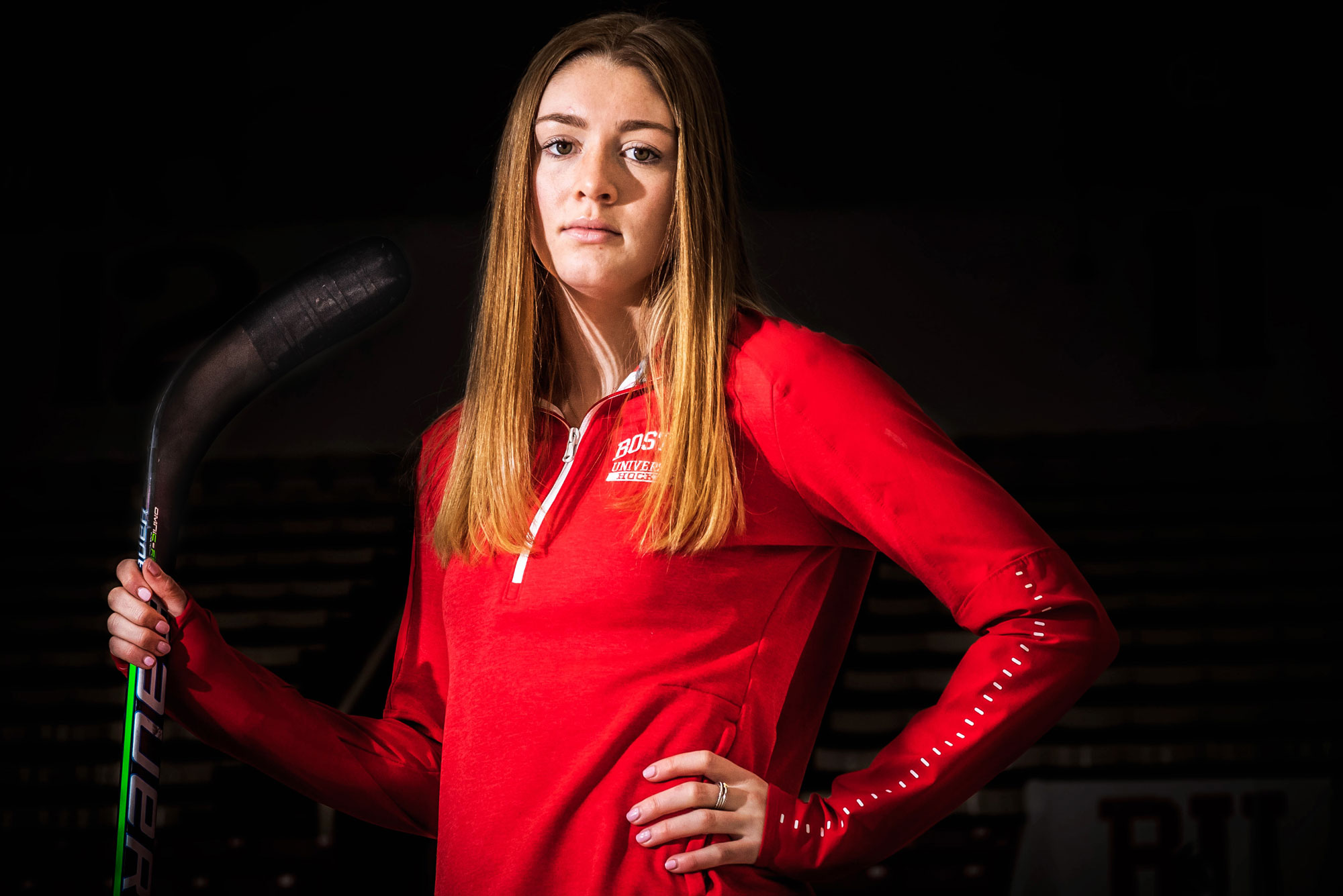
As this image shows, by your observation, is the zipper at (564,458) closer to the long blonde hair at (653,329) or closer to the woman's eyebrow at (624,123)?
the long blonde hair at (653,329)

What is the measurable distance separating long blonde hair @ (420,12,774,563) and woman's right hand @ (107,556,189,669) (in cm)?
27

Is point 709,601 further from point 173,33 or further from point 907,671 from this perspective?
point 173,33

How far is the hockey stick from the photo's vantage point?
1.18m

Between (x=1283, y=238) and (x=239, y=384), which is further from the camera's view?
(x=1283, y=238)

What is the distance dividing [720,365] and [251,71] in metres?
4.93

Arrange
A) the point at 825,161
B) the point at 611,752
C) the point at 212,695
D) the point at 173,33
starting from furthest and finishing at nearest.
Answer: the point at 825,161 → the point at 173,33 → the point at 212,695 → the point at 611,752

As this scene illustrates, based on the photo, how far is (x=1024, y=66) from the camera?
5.38 m

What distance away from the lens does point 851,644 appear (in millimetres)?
5512

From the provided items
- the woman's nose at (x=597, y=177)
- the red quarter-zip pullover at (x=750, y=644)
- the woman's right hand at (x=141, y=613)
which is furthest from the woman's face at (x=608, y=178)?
the woman's right hand at (x=141, y=613)

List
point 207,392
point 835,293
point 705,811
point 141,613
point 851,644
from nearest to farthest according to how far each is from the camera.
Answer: point 705,811 < point 141,613 < point 207,392 < point 851,644 < point 835,293

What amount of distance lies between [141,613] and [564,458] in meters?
0.43

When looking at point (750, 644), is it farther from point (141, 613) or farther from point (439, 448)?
point (141, 613)

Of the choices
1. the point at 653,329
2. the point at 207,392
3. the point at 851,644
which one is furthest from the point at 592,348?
the point at 851,644

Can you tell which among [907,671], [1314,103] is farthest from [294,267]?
[1314,103]
